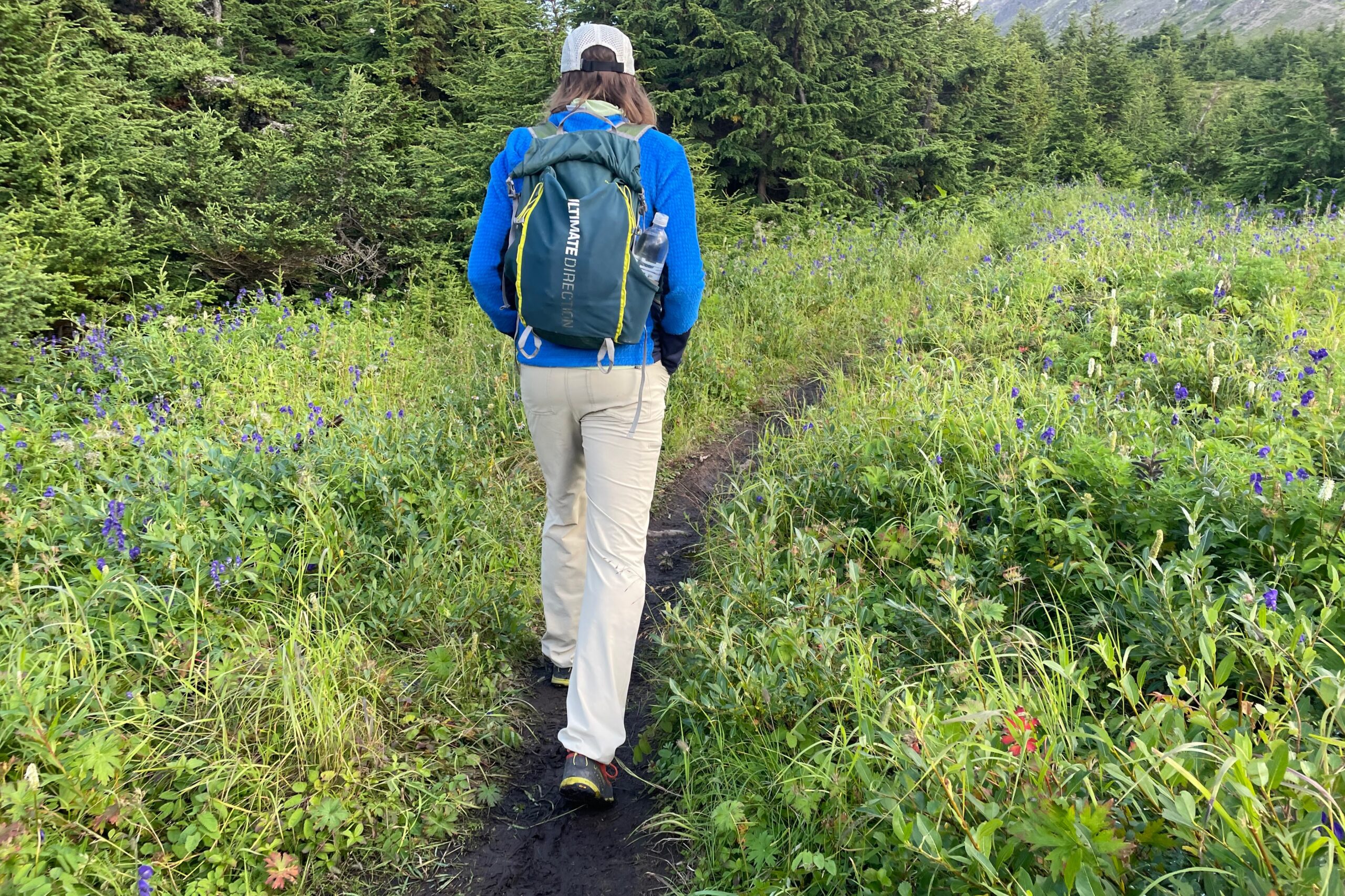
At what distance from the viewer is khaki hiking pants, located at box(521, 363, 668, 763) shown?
2.51 m

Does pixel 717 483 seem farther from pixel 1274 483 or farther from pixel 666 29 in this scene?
pixel 666 29

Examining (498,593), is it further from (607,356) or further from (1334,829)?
(1334,829)

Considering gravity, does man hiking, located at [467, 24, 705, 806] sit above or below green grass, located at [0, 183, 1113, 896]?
above

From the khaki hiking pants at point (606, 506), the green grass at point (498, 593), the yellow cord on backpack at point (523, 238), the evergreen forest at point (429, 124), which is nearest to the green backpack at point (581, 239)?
the yellow cord on backpack at point (523, 238)

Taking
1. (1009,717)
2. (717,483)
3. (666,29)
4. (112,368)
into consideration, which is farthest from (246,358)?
(666,29)

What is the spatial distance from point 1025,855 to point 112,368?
5911mm

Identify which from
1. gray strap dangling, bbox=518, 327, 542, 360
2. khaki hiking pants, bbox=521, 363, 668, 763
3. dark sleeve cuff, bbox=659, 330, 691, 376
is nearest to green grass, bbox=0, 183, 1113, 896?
khaki hiking pants, bbox=521, 363, 668, 763

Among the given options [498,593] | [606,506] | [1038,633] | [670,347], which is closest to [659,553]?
[498,593]

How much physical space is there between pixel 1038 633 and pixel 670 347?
1631 mm

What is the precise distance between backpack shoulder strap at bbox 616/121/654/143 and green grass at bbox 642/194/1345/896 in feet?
5.80

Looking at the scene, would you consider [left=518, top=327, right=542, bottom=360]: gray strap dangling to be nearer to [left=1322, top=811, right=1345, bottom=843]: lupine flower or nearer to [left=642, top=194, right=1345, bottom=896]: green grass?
[left=642, top=194, right=1345, bottom=896]: green grass

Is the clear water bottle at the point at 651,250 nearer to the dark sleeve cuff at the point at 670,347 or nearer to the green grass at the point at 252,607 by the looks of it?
the dark sleeve cuff at the point at 670,347

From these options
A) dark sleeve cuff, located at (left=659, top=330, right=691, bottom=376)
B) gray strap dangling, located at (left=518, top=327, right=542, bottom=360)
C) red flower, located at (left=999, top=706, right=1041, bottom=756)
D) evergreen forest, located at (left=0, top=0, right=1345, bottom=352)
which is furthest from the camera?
evergreen forest, located at (left=0, top=0, right=1345, bottom=352)

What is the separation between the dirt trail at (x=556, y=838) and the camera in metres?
2.32
